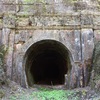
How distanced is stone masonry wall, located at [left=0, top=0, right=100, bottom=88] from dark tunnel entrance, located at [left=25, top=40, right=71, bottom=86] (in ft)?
1.49

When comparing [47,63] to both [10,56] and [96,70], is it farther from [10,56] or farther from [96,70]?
[96,70]

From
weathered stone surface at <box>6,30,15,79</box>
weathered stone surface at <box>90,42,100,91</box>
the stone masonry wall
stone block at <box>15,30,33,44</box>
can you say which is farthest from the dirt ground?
stone block at <box>15,30,33,44</box>

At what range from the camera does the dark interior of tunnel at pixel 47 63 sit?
11.8m

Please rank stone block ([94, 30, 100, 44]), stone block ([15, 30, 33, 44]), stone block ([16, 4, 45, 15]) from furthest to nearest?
stone block ([16, 4, 45, 15]) → stone block ([94, 30, 100, 44]) → stone block ([15, 30, 33, 44])

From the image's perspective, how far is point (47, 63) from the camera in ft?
54.0

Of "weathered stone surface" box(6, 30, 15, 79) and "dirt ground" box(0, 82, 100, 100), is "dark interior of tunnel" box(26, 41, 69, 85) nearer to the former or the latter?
"weathered stone surface" box(6, 30, 15, 79)

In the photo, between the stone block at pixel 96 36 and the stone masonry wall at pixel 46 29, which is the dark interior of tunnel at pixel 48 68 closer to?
the stone masonry wall at pixel 46 29

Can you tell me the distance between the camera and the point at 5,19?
36.0 ft

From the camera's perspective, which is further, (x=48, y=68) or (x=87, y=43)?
(x=48, y=68)

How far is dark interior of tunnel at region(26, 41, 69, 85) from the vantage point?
38.8 ft

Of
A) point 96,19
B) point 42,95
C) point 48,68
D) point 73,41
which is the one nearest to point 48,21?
point 73,41

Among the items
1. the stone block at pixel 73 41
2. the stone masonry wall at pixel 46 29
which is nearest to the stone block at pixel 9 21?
the stone masonry wall at pixel 46 29

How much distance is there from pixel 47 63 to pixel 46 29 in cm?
580

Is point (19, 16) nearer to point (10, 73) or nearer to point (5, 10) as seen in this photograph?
point (5, 10)
